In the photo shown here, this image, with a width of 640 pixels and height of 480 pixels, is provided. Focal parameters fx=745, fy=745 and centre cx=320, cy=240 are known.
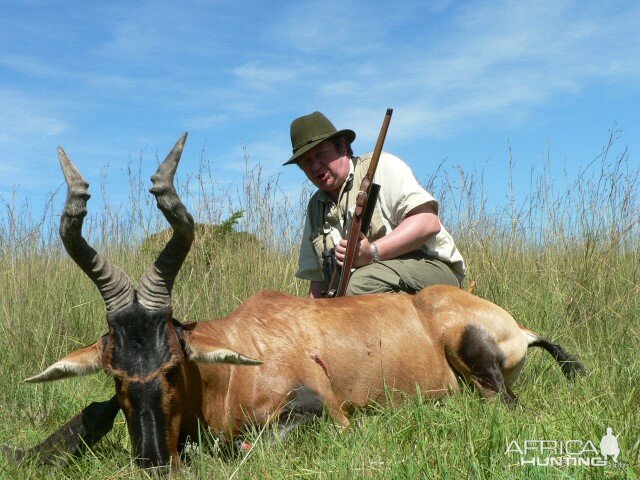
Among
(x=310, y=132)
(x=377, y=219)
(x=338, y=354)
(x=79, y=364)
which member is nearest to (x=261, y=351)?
(x=338, y=354)

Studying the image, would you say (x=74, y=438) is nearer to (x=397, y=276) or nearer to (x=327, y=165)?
(x=397, y=276)

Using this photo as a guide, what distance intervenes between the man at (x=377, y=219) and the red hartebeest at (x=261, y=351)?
0.51 meters

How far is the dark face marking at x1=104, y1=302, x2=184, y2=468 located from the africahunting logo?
5.55 ft

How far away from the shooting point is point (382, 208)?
237 inches

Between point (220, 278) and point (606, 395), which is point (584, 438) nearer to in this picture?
point (606, 395)

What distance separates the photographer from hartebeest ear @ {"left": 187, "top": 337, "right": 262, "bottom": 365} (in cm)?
400

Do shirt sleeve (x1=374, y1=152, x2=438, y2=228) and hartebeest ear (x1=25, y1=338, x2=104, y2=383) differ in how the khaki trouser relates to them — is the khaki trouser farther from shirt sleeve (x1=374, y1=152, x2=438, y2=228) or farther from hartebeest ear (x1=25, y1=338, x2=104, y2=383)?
hartebeest ear (x1=25, y1=338, x2=104, y2=383)

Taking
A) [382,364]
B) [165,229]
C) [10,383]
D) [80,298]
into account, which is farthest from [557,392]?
[165,229]

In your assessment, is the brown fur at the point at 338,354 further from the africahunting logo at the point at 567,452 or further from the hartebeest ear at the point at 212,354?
the africahunting logo at the point at 567,452

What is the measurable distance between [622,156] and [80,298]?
233 inches

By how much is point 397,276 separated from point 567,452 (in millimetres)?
2741

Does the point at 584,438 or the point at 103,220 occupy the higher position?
the point at 103,220

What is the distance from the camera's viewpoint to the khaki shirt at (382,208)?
5.92m

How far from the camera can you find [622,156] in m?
8.07
